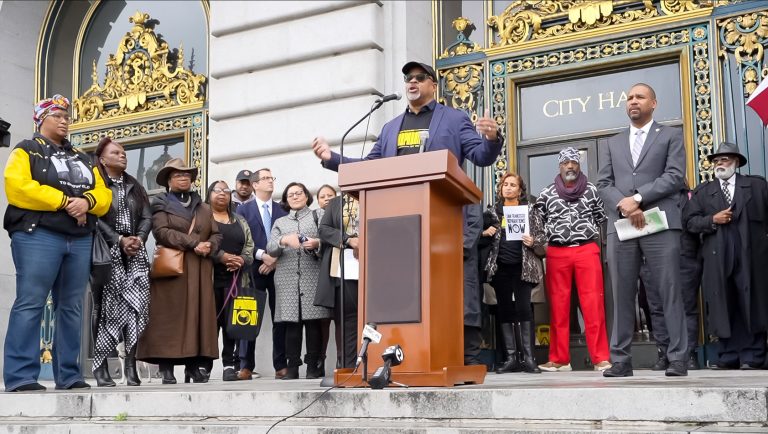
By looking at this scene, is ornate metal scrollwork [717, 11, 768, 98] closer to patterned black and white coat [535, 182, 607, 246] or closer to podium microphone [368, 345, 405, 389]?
patterned black and white coat [535, 182, 607, 246]

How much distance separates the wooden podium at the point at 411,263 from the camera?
203 inches

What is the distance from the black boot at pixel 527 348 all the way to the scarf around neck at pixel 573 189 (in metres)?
1.31

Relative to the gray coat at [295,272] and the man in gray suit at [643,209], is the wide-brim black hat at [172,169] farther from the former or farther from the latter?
the man in gray suit at [643,209]

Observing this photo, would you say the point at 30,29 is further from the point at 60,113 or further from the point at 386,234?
the point at 386,234

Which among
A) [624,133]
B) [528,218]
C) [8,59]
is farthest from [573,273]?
[8,59]

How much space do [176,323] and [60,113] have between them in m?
2.21

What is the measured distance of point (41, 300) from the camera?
6961 millimetres

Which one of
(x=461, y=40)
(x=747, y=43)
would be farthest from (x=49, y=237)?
(x=747, y=43)

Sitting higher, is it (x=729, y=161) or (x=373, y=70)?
(x=373, y=70)

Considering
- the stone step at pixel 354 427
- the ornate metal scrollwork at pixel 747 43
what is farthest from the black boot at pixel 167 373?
the ornate metal scrollwork at pixel 747 43

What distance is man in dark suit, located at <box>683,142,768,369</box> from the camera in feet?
27.7

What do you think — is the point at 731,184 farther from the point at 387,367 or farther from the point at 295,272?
the point at 387,367

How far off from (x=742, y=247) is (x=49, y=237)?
611cm

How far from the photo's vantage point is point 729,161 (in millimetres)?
8781
